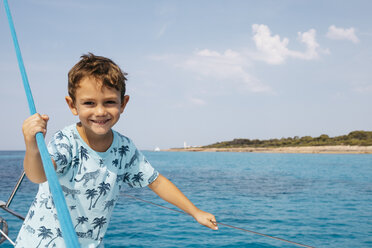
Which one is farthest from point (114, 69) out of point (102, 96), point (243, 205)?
point (243, 205)

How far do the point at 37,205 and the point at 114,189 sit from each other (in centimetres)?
37

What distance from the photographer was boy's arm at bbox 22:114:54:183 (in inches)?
43.9

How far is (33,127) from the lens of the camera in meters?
1.11

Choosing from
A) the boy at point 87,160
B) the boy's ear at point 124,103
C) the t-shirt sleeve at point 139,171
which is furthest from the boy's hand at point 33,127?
the t-shirt sleeve at point 139,171

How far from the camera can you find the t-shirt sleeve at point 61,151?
1435mm

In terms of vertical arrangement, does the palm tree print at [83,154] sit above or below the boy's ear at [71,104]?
below

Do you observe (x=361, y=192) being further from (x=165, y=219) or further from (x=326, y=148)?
(x=326, y=148)

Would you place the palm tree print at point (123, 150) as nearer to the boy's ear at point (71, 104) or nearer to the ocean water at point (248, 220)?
the boy's ear at point (71, 104)

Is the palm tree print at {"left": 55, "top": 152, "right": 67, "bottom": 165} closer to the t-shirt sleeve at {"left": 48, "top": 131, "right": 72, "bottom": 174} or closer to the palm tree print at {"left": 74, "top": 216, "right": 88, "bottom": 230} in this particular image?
the t-shirt sleeve at {"left": 48, "top": 131, "right": 72, "bottom": 174}

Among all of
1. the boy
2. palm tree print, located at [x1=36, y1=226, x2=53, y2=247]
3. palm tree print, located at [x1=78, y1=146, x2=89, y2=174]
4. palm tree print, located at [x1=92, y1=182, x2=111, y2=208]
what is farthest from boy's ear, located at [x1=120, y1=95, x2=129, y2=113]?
palm tree print, located at [x1=36, y1=226, x2=53, y2=247]

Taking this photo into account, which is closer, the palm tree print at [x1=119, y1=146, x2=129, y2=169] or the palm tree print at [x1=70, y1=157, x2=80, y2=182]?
the palm tree print at [x1=70, y1=157, x2=80, y2=182]

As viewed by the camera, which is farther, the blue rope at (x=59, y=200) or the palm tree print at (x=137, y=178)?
the palm tree print at (x=137, y=178)

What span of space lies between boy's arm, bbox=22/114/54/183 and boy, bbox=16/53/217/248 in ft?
0.21

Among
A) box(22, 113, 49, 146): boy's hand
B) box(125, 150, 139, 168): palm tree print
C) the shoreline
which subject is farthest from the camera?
the shoreline
